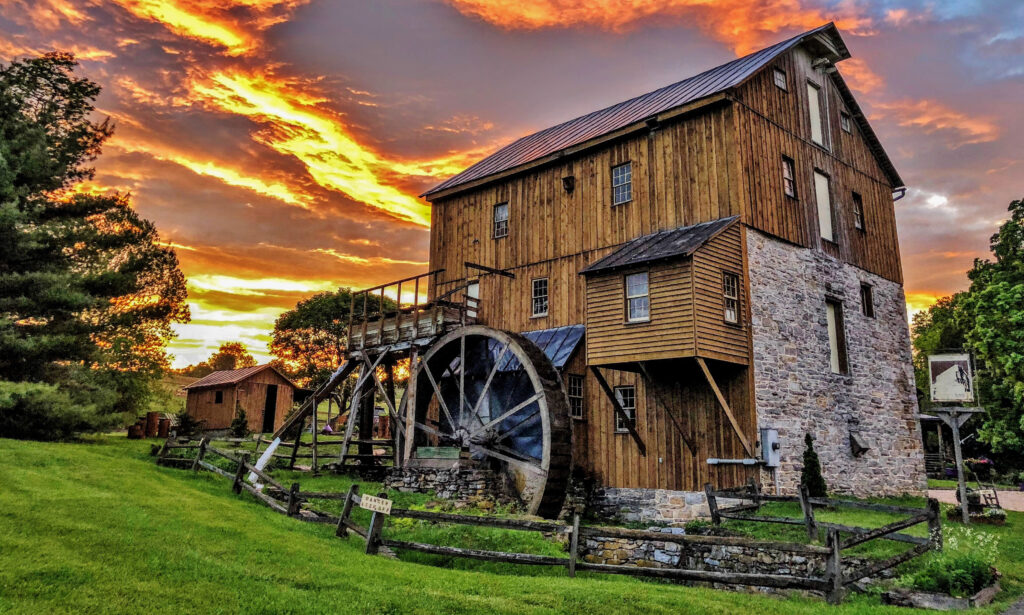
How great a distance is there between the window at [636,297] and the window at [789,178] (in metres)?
5.26

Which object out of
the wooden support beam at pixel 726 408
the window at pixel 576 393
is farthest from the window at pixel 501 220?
the wooden support beam at pixel 726 408

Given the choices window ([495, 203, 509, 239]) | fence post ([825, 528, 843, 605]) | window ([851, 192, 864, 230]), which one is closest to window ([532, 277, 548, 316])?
window ([495, 203, 509, 239])

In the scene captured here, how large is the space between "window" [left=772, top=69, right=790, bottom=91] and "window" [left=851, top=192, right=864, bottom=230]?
4260 millimetres

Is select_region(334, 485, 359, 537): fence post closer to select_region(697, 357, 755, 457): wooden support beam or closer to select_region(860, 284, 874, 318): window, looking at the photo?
select_region(697, 357, 755, 457): wooden support beam

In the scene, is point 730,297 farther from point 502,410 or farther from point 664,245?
point 502,410

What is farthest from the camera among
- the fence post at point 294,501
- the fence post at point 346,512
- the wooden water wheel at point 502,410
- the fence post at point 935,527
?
the wooden water wheel at point 502,410

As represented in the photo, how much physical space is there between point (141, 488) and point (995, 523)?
1731 centimetres

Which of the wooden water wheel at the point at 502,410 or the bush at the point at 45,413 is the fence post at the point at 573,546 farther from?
the bush at the point at 45,413

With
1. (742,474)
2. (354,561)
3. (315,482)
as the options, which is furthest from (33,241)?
(742,474)

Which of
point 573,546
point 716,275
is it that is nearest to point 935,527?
point 573,546

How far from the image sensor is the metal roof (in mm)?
14264

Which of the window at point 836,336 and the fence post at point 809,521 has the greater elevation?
the window at point 836,336

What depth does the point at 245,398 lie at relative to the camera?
35031 mm

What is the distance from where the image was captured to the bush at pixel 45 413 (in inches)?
680
